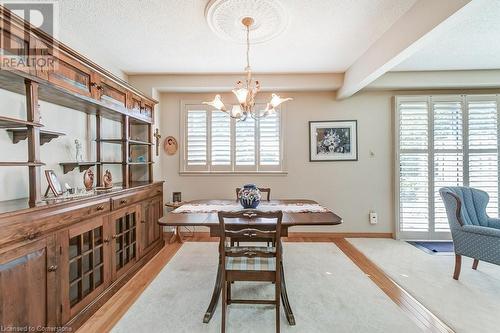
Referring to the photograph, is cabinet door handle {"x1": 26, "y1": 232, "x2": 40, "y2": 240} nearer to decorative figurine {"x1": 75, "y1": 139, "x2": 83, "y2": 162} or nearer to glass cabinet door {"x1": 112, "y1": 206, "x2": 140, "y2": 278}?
glass cabinet door {"x1": 112, "y1": 206, "x2": 140, "y2": 278}

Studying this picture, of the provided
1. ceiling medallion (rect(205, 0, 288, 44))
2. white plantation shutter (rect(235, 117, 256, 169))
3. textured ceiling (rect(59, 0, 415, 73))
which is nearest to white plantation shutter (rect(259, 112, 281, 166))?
white plantation shutter (rect(235, 117, 256, 169))

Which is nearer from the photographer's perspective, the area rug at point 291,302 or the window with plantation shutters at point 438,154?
the area rug at point 291,302

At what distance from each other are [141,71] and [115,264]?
284 cm

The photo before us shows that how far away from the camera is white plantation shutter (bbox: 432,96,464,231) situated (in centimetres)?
399

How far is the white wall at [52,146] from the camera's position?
1916 millimetres

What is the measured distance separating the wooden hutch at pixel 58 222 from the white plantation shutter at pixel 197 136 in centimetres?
140

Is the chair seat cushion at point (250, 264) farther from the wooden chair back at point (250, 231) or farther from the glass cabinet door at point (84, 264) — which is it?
the glass cabinet door at point (84, 264)

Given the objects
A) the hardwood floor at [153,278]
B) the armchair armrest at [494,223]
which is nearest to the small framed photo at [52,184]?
the hardwood floor at [153,278]

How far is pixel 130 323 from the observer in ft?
6.48

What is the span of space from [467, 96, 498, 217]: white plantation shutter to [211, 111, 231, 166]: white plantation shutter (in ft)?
13.0

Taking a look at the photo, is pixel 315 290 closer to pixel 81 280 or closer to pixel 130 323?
pixel 130 323

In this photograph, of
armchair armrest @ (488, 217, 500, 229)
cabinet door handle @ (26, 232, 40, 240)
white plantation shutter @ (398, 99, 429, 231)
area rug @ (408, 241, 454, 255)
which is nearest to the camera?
cabinet door handle @ (26, 232, 40, 240)

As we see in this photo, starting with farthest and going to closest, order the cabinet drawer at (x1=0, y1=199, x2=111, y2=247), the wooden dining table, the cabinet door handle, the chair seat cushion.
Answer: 1. the wooden dining table
2. the chair seat cushion
3. the cabinet door handle
4. the cabinet drawer at (x1=0, y1=199, x2=111, y2=247)

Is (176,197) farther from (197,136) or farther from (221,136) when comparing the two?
(221,136)
